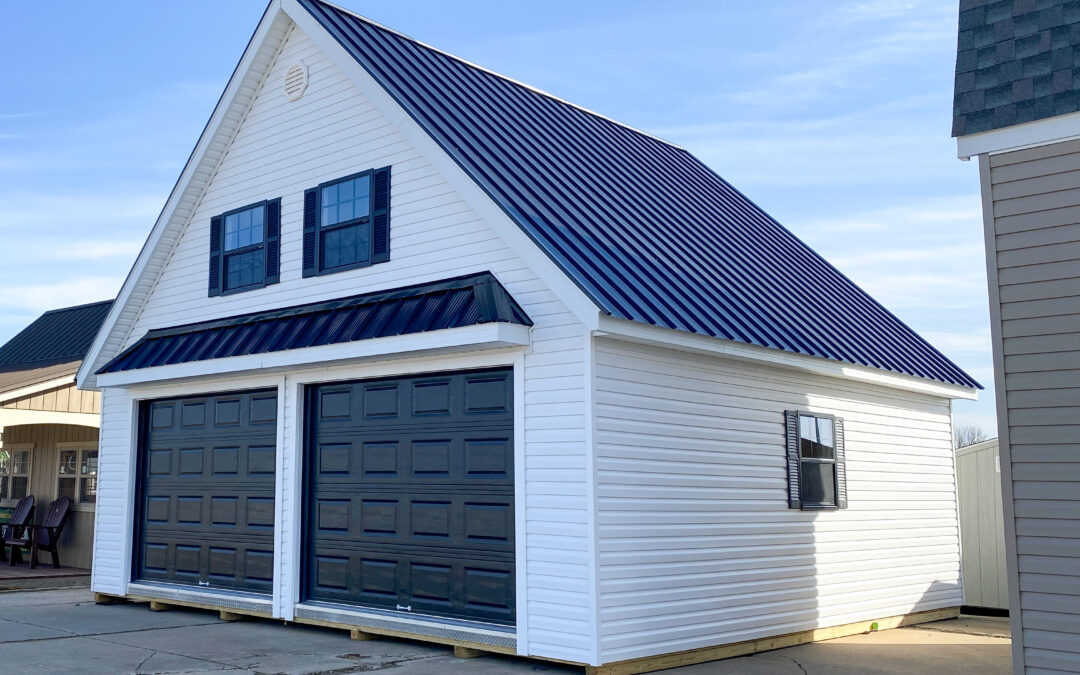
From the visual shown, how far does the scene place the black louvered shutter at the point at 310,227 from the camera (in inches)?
499

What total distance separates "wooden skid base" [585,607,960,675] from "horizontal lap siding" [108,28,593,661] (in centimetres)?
54

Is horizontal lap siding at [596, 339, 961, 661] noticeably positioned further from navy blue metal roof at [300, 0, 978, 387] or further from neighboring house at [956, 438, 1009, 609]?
neighboring house at [956, 438, 1009, 609]

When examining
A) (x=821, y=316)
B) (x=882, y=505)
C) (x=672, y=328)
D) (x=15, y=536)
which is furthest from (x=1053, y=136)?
(x=15, y=536)

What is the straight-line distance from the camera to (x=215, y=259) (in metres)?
14.1

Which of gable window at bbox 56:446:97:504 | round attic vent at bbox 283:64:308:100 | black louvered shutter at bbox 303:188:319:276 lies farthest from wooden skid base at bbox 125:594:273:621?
gable window at bbox 56:446:97:504

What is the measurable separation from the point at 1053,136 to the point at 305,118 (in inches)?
343

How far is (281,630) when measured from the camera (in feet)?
39.4

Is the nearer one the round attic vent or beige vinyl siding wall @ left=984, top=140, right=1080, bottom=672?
beige vinyl siding wall @ left=984, top=140, right=1080, bottom=672

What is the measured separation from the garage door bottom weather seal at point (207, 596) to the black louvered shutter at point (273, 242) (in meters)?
3.86

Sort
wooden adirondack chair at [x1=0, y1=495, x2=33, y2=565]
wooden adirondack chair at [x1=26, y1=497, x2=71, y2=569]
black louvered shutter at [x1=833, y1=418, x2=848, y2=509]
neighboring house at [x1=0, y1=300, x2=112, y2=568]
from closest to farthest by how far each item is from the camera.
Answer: black louvered shutter at [x1=833, y1=418, x2=848, y2=509] < neighboring house at [x1=0, y1=300, x2=112, y2=568] < wooden adirondack chair at [x1=26, y1=497, x2=71, y2=569] < wooden adirondack chair at [x1=0, y1=495, x2=33, y2=565]

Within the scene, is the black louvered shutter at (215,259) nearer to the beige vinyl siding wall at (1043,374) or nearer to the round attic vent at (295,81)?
the round attic vent at (295,81)

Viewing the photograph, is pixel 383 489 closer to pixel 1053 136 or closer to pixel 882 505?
pixel 882 505

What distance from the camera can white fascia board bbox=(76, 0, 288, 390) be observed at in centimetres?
1338

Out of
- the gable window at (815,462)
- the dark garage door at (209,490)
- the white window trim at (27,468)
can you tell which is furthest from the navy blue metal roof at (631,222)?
the white window trim at (27,468)
